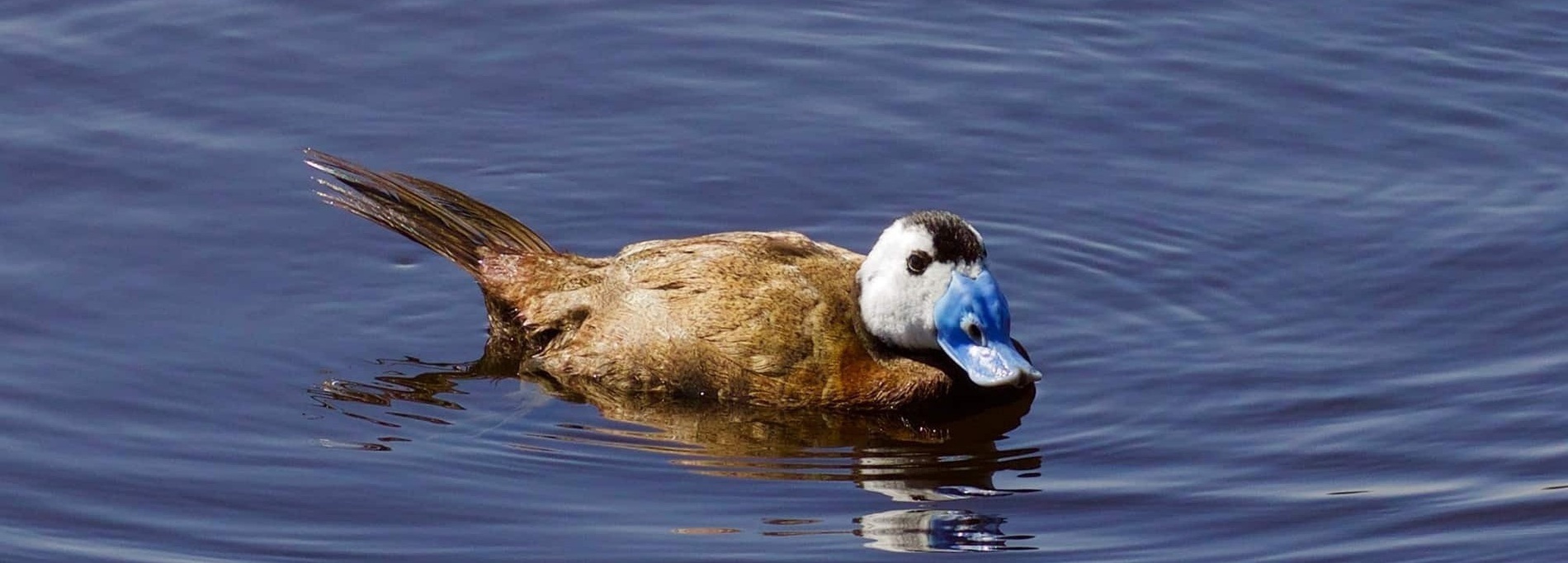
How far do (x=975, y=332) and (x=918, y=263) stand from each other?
1.02 ft

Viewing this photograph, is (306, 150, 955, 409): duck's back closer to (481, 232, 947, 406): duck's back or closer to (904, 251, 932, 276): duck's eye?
(481, 232, 947, 406): duck's back

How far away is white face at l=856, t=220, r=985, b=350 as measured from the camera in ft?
26.6

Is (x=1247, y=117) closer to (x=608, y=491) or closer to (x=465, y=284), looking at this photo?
(x=465, y=284)

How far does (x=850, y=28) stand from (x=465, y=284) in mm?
3198

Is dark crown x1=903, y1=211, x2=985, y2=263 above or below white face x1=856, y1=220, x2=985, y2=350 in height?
above

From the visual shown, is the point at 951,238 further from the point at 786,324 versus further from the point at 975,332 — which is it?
the point at 786,324

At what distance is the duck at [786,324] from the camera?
8117 millimetres

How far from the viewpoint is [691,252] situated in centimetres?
849

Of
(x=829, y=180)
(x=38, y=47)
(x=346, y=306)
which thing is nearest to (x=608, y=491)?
(x=346, y=306)

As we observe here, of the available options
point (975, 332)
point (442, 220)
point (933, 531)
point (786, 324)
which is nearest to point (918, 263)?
point (975, 332)

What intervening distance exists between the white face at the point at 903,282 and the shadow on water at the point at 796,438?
330mm

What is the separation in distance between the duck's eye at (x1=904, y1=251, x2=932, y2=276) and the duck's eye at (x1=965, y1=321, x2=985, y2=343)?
25 centimetres

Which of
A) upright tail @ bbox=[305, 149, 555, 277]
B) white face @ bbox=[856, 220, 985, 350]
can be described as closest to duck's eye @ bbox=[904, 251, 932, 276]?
white face @ bbox=[856, 220, 985, 350]

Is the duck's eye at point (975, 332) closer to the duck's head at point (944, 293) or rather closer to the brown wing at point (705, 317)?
the duck's head at point (944, 293)
